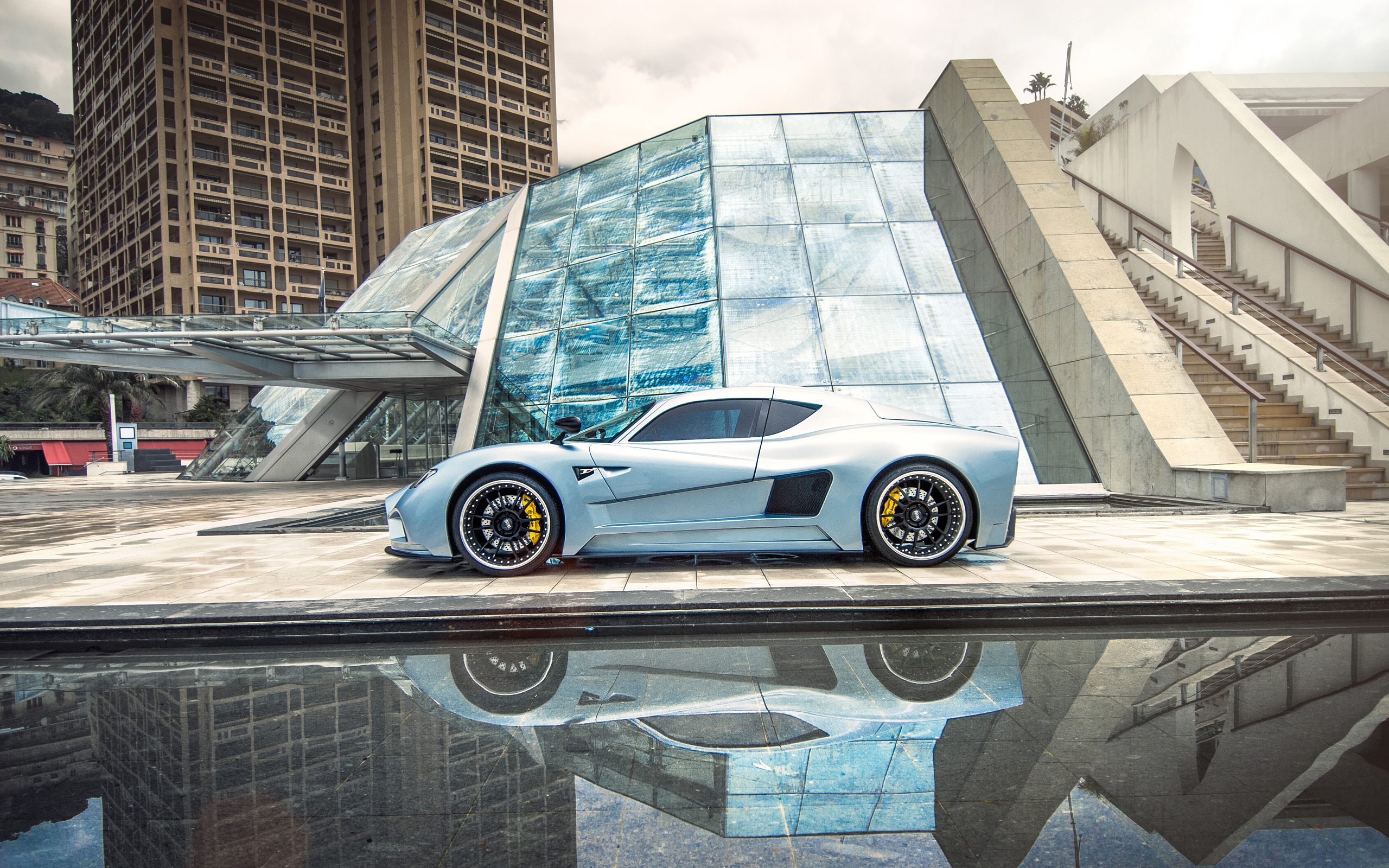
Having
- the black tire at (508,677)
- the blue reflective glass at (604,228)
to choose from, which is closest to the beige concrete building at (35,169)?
the blue reflective glass at (604,228)

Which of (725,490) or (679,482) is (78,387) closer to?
(679,482)

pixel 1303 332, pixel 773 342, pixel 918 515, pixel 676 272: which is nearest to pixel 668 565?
pixel 918 515

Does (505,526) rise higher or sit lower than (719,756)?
higher

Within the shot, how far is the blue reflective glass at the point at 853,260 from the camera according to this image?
12.2 m

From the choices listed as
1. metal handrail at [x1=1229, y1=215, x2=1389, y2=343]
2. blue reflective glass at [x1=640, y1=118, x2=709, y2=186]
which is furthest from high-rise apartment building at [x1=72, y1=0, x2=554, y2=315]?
metal handrail at [x1=1229, y1=215, x2=1389, y2=343]

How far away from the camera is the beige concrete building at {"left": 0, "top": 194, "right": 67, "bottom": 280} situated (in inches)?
3292

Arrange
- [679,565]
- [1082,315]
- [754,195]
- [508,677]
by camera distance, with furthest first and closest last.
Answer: [754,195], [1082,315], [679,565], [508,677]

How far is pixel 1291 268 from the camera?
12.6 metres

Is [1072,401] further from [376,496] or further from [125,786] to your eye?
[376,496]

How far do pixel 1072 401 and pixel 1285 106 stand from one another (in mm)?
19095

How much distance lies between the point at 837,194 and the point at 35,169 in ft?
436

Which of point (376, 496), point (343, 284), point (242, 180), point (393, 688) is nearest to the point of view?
point (393, 688)

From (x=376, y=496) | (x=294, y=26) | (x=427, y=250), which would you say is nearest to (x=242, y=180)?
(x=294, y=26)

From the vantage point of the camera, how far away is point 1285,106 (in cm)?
2139
